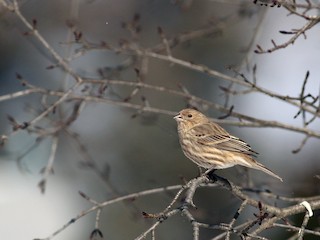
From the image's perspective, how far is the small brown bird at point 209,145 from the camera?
607 centimetres

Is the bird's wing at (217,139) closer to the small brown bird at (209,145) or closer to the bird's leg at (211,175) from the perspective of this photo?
the small brown bird at (209,145)

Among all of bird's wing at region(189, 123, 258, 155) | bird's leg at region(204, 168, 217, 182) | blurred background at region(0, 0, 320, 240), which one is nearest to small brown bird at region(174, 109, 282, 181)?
bird's wing at region(189, 123, 258, 155)

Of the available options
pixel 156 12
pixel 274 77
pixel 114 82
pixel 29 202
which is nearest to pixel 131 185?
pixel 29 202

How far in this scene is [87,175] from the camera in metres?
14.7

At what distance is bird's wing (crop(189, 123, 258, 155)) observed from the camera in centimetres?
620

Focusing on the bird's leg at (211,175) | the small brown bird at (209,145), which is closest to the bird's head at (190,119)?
the small brown bird at (209,145)

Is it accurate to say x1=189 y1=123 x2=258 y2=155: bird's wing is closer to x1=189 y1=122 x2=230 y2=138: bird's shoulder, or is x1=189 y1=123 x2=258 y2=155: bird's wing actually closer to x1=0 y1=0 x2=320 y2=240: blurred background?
x1=189 y1=122 x2=230 y2=138: bird's shoulder

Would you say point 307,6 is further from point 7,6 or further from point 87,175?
point 87,175

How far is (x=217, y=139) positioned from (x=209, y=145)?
0.62ft

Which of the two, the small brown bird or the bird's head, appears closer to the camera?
the small brown bird

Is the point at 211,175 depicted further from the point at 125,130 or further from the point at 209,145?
the point at 125,130

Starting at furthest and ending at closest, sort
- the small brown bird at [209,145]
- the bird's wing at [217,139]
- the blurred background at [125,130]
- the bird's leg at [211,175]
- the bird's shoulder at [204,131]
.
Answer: the blurred background at [125,130], the bird's shoulder at [204,131], the bird's wing at [217,139], the small brown bird at [209,145], the bird's leg at [211,175]

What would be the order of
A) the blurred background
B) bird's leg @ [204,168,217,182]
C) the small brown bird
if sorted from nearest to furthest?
bird's leg @ [204,168,217,182], the small brown bird, the blurred background

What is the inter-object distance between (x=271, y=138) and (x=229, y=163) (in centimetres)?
751
